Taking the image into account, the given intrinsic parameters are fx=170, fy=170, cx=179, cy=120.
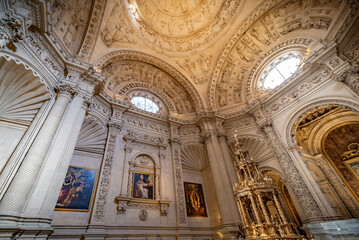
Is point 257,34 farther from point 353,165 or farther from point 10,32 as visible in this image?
point 10,32

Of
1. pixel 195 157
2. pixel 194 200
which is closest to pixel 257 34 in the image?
pixel 195 157

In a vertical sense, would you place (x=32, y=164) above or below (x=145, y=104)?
below

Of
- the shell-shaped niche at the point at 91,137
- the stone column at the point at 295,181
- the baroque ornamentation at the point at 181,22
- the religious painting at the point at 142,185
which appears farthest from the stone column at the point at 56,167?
the stone column at the point at 295,181

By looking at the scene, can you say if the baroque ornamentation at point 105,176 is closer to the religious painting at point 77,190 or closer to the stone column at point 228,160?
the religious painting at point 77,190

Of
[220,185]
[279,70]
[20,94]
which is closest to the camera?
[20,94]

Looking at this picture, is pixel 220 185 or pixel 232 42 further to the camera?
pixel 232 42

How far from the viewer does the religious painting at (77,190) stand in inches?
259

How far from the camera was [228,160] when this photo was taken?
998 cm

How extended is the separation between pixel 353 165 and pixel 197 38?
1353cm

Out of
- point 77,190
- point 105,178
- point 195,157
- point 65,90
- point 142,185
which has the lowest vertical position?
point 77,190

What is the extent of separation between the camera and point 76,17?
28.1 ft

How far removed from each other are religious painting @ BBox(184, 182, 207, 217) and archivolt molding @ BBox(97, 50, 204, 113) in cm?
524

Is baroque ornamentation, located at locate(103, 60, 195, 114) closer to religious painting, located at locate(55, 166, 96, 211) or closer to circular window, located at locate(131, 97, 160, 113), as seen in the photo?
circular window, located at locate(131, 97, 160, 113)

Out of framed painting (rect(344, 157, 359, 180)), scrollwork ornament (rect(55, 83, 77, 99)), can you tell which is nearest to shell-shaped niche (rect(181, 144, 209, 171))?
scrollwork ornament (rect(55, 83, 77, 99))
